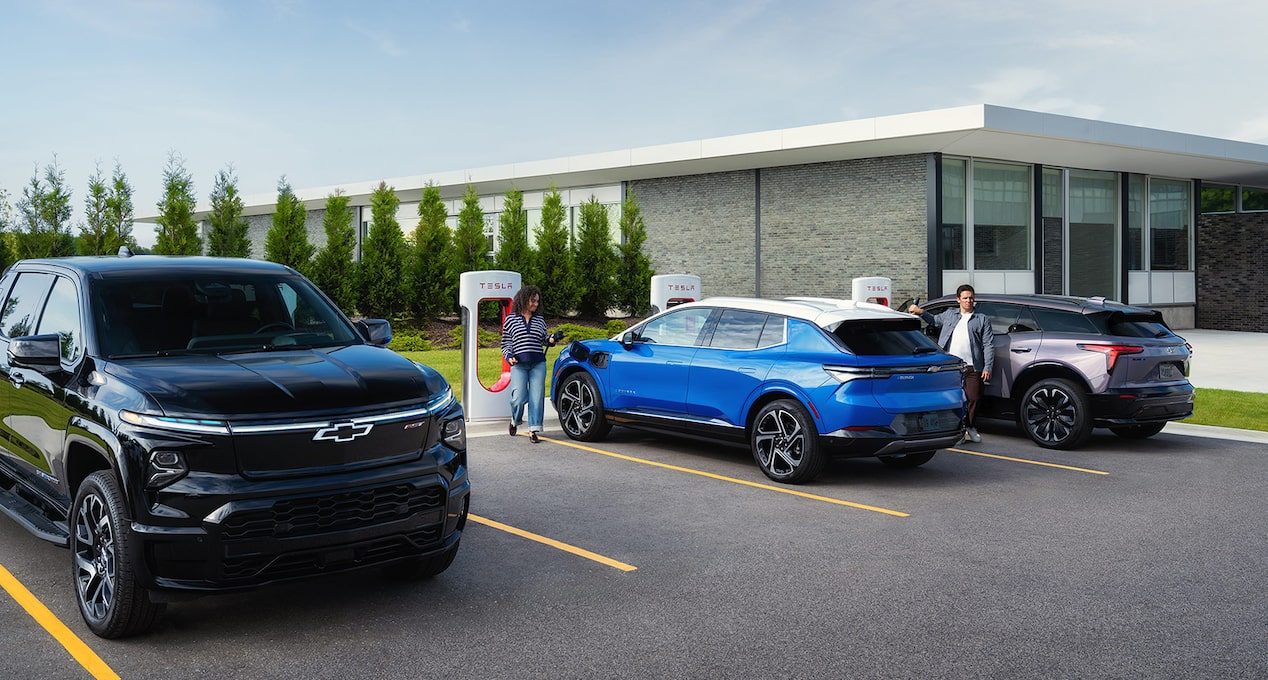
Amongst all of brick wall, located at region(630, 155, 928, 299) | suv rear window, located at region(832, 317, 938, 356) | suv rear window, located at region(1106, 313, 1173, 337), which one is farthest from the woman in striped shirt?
brick wall, located at region(630, 155, 928, 299)

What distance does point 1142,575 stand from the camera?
595cm

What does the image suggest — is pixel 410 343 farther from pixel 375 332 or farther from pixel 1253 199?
pixel 1253 199

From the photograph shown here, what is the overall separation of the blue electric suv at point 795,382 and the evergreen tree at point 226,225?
20.8m

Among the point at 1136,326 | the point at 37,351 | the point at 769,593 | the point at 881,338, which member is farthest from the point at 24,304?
the point at 1136,326

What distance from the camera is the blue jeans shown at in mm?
11008

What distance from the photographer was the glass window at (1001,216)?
2589 cm

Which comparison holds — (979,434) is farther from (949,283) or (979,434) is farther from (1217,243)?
(1217,243)

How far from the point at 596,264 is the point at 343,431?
2337cm

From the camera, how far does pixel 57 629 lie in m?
4.91

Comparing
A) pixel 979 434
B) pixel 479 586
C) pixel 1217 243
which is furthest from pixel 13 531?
pixel 1217 243

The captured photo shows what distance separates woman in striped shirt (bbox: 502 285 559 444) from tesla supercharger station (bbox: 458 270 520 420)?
104 centimetres

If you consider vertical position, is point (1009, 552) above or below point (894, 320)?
below

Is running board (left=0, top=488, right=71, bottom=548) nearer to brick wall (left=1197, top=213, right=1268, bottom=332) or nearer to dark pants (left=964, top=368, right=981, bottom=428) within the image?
dark pants (left=964, top=368, right=981, bottom=428)

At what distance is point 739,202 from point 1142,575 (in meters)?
23.4
